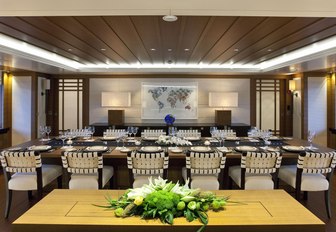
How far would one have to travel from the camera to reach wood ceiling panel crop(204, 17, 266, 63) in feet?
10.8

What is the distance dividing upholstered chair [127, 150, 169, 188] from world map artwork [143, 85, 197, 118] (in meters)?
5.42

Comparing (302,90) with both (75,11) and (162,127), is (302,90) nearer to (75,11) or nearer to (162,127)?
(162,127)

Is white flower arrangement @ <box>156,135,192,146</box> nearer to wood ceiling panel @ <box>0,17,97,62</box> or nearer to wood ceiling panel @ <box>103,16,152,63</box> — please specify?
wood ceiling panel @ <box>103,16,152,63</box>

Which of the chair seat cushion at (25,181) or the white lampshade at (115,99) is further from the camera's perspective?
the white lampshade at (115,99)

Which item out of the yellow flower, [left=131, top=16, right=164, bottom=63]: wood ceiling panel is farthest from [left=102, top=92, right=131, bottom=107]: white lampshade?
the yellow flower

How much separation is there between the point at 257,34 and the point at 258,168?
1940 mm

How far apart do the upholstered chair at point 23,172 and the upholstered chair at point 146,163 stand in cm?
117

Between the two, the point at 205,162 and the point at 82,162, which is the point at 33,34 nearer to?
the point at 82,162

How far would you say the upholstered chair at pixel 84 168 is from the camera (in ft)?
10.8

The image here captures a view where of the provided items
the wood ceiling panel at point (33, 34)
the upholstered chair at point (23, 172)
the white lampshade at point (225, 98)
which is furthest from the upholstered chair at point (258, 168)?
the white lampshade at point (225, 98)

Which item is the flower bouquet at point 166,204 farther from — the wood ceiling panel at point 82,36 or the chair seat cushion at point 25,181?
the wood ceiling panel at point 82,36

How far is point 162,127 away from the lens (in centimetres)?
791
